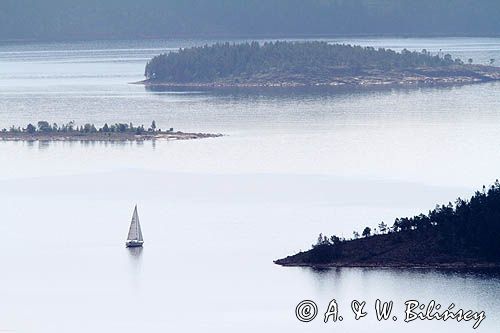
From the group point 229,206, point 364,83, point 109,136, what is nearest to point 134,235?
point 229,206

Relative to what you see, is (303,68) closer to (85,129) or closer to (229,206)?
(85,129)

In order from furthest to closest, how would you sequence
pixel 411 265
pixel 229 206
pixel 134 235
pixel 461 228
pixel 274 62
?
pixel 274 62 → pixel 229 206 → pixel 134 235 → pixel 461 228 → pixel 411 265

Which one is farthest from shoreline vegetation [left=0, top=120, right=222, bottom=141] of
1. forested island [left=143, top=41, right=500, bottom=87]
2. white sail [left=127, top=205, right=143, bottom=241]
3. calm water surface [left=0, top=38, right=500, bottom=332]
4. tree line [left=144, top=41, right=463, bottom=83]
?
tree line [left=144, top=41, right=463, bottom=83]

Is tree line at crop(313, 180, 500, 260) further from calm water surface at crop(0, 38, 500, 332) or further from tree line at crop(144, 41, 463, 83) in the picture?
tree line at crop(144, 41, 463, 83)

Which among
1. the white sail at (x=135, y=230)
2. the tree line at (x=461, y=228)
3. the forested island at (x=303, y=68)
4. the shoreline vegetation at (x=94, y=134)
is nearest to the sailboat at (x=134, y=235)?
the white sail at (x=135, y=230)

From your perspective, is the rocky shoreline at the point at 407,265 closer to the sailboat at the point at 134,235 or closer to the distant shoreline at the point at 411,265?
the distant shoreline at the point at 411,265
